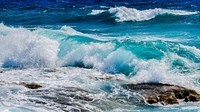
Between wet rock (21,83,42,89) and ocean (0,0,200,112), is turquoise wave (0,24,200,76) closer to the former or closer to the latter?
ocean (0,0,200,112)

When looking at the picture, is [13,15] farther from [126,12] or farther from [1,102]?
[1,102]

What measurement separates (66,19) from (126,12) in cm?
417

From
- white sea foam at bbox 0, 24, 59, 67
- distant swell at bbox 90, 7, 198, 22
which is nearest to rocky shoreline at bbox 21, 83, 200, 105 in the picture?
white sea foam at bbox 0, 24, 59, 67

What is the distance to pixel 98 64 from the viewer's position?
14.6 meters

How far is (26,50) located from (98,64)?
11.4ft

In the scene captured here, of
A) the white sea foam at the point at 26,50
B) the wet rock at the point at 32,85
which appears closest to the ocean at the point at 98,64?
the white sea foam at the point at 26,50

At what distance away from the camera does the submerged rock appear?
34.5ft

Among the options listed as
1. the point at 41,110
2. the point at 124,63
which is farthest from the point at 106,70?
the point at 41,110

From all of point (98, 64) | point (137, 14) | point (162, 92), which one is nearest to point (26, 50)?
point (98, 64)

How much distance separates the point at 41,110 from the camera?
31.2ft

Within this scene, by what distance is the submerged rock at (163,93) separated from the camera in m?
10.5

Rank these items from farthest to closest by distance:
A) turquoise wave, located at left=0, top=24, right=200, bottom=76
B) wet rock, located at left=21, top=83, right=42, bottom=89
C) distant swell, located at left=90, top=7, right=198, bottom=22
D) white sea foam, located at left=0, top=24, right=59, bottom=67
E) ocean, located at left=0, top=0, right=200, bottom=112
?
distant swell, located at left=90, top=7, right=198, bottom=22, white sea foam, located at left=0, top=24, right=59, bottom=67, turquoise wave, located at left=0, top=24, right=200, bottom=76, wet rock, located at left=21, top=83, right=42, bottom=89, ocean, located at left=0, top=0, right=200, bottom=112

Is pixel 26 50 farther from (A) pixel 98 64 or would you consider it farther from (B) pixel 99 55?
(A) pixel 98 64

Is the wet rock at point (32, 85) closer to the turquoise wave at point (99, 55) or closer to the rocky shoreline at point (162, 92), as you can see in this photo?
the rocky shoreline at point (162, 92)
